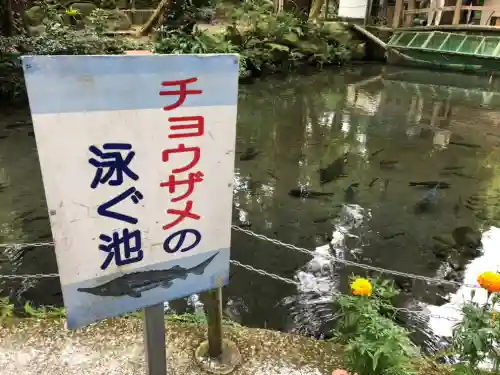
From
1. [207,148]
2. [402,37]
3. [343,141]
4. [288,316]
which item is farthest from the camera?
[402,37]

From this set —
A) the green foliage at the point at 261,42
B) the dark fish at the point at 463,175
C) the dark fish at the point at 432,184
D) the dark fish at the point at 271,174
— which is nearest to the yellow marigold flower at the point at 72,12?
the green foliage at the point at 261,42

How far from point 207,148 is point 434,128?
371 inches

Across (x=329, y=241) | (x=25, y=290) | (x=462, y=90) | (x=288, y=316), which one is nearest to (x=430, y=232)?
(x=329, y=241)

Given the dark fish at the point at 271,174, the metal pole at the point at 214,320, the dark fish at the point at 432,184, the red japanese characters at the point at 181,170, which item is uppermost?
the red japanese characters at the point at 181,170

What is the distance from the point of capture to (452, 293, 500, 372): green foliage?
2125 mm

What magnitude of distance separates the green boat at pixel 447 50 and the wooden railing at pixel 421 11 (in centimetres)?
96

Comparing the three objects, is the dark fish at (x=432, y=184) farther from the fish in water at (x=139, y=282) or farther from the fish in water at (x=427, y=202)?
the fish in water at (x=139, y=282)

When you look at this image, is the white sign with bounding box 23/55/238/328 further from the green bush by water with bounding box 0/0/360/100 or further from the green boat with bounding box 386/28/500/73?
the green boat with bounding box 386/28/500/73

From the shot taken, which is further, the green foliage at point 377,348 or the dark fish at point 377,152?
the dark fish at point 377,152

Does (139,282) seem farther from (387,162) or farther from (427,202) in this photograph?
(387,162)

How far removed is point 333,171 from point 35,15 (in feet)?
40.1

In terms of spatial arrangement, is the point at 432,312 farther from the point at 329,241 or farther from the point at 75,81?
the point at 75,81

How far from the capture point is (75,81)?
1.28 meters

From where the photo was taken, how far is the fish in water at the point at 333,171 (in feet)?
22.9
